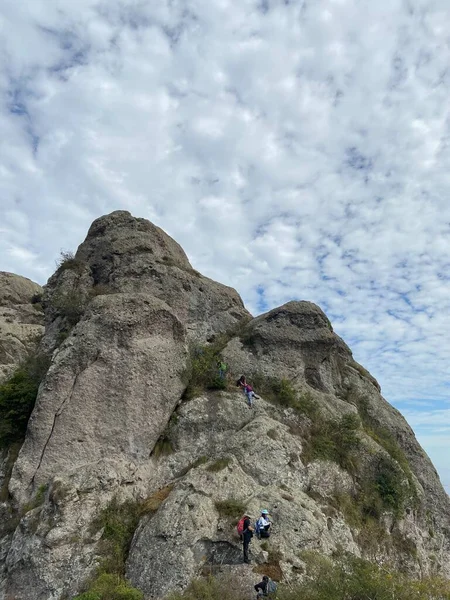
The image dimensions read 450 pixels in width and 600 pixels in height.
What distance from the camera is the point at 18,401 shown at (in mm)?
26078

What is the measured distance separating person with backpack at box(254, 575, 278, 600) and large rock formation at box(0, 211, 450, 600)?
1.36 meters

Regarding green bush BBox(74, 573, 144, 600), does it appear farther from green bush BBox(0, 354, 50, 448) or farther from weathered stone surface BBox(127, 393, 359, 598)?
green bush BBox(0, 354, 50, 448)

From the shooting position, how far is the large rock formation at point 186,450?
18922 millimetres

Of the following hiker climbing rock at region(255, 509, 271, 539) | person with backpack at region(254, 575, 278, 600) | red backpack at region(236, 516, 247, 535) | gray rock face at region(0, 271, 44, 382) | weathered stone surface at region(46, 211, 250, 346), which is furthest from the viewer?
gray rock face at region(0, 271, 44, 382)

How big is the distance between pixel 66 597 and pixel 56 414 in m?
8.32

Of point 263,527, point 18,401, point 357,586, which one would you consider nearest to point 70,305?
point 18,401

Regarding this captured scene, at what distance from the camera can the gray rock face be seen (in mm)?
38844

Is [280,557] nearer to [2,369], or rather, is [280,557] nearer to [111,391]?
[111,391]

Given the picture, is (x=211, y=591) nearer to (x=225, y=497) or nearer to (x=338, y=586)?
(x=338, y=586)

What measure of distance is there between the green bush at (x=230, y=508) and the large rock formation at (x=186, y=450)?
96mm

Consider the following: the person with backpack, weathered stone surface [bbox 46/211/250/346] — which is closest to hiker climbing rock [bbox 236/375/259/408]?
weathered stone surface [bbox 46/211/250/346]

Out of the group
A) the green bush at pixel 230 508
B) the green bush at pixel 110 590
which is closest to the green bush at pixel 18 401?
the green bush at pixel 110 590

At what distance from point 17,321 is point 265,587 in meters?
37.8

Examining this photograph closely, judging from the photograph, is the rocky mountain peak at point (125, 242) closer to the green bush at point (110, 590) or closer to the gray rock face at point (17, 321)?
the gray rock face at point (17, 321)
